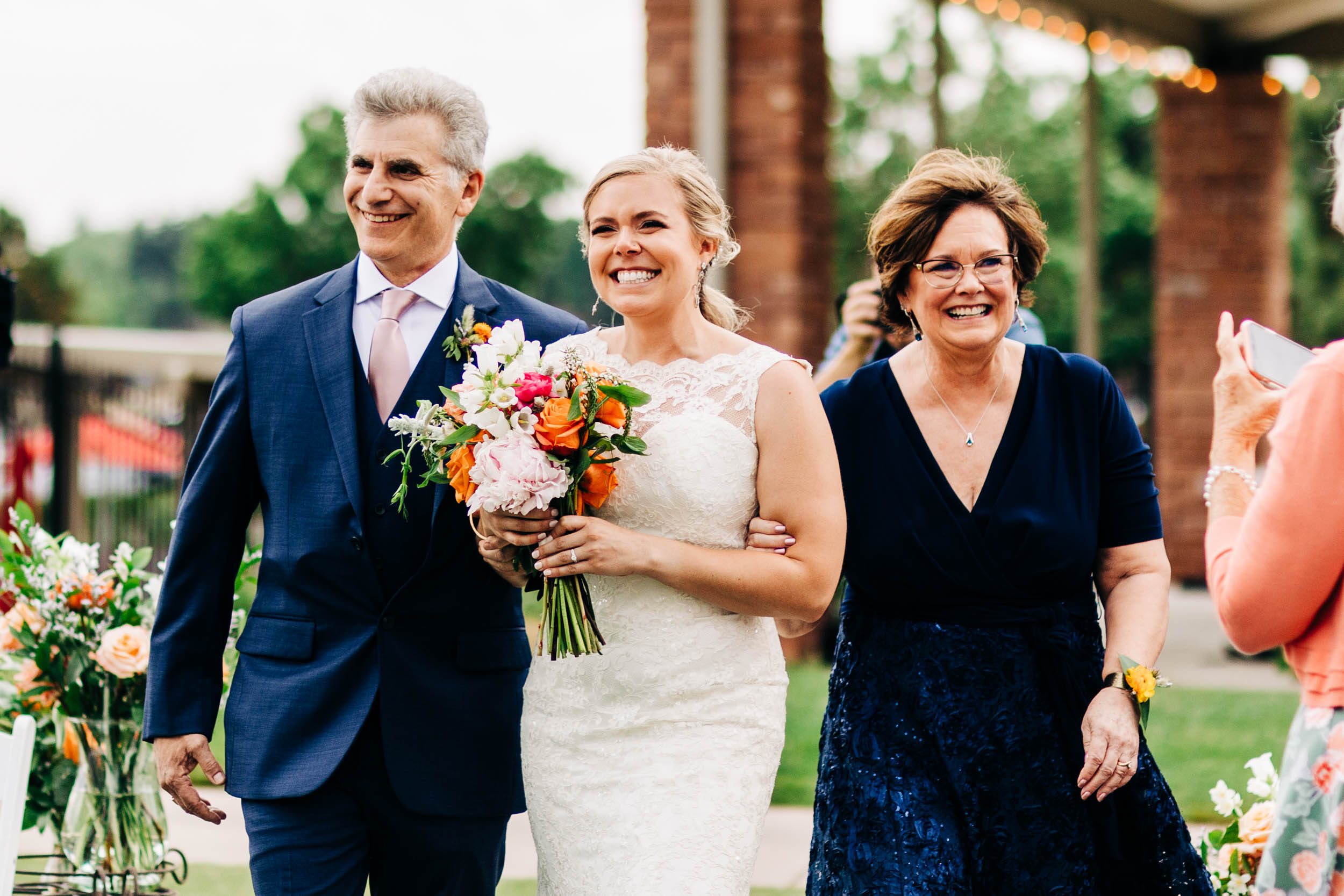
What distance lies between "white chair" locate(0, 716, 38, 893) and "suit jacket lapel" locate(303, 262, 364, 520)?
0.81 m

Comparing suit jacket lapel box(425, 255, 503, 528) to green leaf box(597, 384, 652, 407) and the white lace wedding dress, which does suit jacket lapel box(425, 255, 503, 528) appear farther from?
green leaf box(597, 384, 652, 407)

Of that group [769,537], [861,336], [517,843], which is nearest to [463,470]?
[769,537]

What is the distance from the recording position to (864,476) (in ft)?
11.3

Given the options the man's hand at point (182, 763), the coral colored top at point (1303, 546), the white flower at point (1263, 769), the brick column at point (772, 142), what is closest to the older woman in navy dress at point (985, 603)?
the coral colored top at point (1303, 546)

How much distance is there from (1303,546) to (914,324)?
1.43m

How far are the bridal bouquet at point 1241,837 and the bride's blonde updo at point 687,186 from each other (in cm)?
193

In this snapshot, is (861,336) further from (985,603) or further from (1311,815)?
(1311,815)

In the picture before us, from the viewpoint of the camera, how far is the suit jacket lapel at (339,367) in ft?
10.8

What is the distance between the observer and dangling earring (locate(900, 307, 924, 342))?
11.7ft

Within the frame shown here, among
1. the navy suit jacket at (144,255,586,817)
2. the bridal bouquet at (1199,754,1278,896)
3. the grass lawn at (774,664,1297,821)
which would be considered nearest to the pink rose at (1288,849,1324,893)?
the bridal bouquet at (1199,754,1278,896)

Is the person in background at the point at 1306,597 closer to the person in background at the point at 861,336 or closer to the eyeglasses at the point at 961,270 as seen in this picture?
the eyeglasses at the point at 961,270

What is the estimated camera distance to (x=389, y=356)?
345 cm

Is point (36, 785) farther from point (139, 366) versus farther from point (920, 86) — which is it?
point (139, 366)

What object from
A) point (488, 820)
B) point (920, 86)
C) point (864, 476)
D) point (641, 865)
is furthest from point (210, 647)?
point (920, 86)
